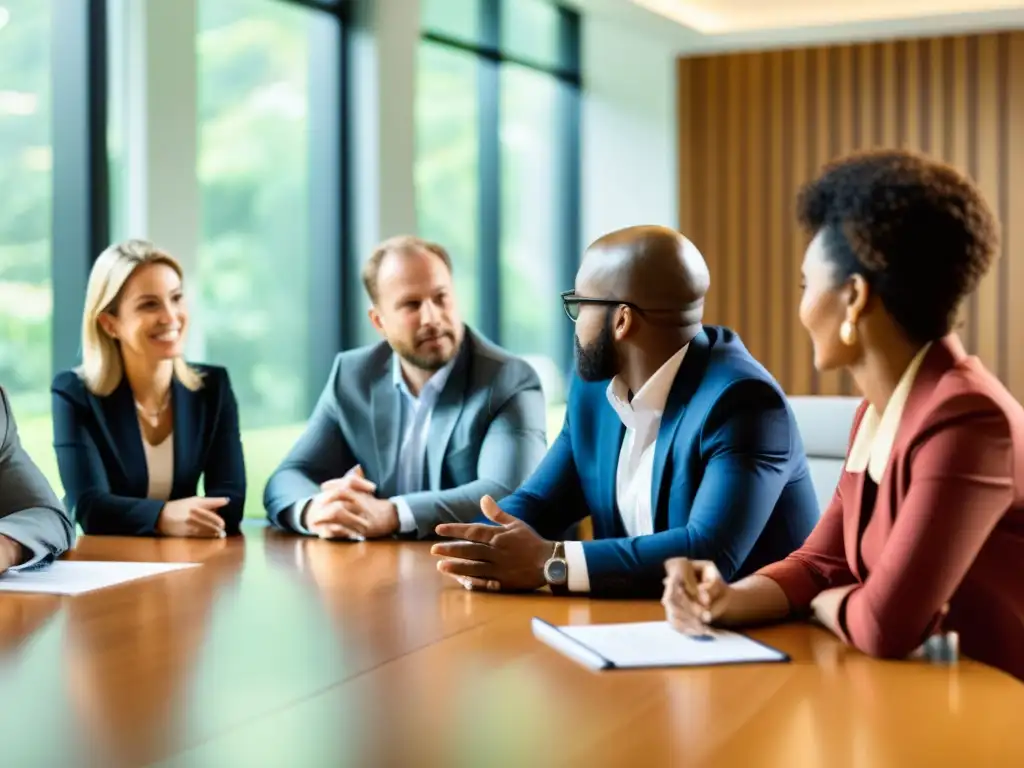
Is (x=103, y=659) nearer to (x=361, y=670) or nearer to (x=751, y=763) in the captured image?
(x=361, y=670)

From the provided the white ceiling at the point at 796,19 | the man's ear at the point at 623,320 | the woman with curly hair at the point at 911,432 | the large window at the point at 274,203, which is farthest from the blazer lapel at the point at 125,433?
the white ceiling at the point at 796,19

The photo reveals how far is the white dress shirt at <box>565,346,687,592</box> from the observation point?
101 inches

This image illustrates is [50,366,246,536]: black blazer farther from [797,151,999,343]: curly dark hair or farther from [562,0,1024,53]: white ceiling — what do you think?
[562,0,1024,53]: white ceiling

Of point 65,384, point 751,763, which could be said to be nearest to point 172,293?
point 65,384

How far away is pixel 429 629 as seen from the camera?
2045 millimetres

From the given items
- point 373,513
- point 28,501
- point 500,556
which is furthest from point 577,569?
point 28,501

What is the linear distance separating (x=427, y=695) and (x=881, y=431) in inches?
29.8

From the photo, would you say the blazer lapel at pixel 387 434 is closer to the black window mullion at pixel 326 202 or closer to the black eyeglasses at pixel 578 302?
the black eyeglasses at pixel 578 302

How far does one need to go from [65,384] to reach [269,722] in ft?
6.81

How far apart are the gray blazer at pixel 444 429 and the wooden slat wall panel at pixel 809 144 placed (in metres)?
4.94

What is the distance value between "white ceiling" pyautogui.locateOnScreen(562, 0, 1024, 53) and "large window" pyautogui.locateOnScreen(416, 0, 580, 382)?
505mm

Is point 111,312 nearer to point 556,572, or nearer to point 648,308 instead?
point 648,308

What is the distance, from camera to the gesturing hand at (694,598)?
1.94 metres

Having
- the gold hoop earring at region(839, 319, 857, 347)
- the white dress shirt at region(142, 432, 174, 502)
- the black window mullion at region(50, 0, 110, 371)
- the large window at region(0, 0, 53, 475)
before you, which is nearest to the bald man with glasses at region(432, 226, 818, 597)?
the gold hoop earring at region(839, 319, 857, 347)
